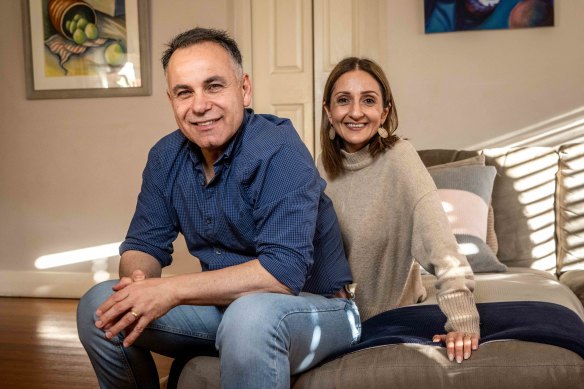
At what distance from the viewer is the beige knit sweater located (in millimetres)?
1974

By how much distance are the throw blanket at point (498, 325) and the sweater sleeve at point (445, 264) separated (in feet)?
0.27

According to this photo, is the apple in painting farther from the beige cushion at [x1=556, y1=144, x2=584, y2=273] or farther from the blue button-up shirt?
the blue button-up shirt

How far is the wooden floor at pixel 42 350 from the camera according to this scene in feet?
10.1

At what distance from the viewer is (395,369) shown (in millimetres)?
1780

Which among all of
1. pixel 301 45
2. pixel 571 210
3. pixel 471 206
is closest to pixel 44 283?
pixel 301 45

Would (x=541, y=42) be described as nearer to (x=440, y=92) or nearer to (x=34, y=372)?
(x=440, y=92)

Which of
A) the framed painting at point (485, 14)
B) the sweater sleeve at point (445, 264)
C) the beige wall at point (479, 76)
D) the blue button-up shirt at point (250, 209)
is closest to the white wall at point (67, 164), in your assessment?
the beige wall at point (479, 76)

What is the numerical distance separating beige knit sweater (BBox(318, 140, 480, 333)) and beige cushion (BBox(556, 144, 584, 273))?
105 cm

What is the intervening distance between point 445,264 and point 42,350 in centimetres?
232

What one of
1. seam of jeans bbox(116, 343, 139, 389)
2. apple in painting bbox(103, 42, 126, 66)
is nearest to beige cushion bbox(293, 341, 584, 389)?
seam of jeans bbox(116, 343, 139, 389)

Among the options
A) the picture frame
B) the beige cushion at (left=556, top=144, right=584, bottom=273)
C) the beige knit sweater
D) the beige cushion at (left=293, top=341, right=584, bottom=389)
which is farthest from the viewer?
the picture frame

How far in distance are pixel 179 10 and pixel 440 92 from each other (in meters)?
1.63

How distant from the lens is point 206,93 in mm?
1876

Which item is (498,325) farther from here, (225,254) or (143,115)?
(143,115)
